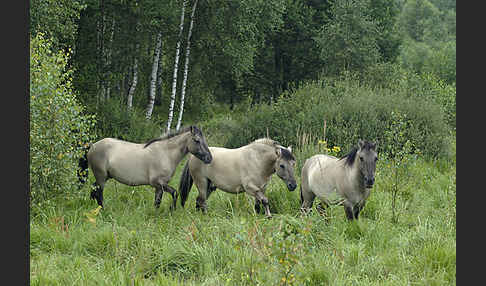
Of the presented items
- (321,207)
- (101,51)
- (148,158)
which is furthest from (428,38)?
(148,158)

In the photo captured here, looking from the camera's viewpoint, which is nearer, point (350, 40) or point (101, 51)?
point (101, 51)

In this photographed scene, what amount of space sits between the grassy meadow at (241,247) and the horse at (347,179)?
0.33 m

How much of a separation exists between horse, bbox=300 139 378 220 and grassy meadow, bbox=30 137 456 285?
331mm

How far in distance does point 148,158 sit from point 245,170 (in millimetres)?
1928

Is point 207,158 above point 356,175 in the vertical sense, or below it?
below

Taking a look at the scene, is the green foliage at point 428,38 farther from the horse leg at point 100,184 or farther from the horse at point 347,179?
the horse leg at point 100,184

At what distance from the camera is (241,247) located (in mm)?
5887

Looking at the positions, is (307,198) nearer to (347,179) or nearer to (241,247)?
(347,179)

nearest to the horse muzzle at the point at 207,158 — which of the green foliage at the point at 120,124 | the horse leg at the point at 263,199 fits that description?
the horse leg at the point at 263,199

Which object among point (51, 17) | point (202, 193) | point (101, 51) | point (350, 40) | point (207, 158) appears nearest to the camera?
point (207, 158)

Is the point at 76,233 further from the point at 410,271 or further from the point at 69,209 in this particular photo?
the point at 410,271

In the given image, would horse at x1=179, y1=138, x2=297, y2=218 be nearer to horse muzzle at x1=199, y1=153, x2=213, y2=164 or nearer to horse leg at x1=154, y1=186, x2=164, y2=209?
horse muzzle at x1=199, y1=153, x2=213, y2=164

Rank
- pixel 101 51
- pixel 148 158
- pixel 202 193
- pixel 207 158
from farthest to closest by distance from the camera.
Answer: pixel 101 51, pixel 148 158, pixel 202 193, pixel 207 158

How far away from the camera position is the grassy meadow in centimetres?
530
